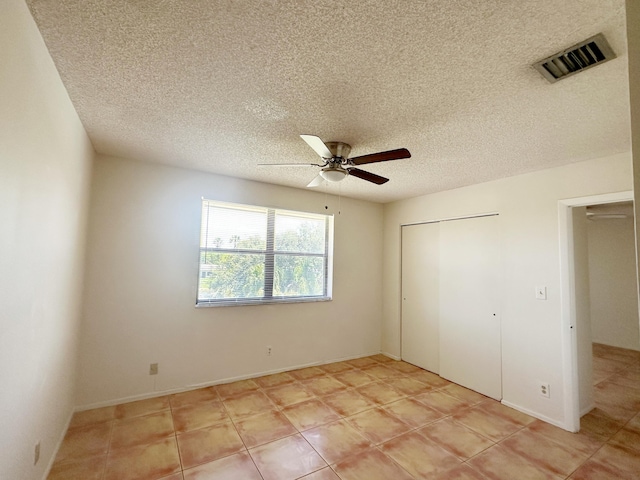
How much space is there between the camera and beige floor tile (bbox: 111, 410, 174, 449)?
90.4 inches

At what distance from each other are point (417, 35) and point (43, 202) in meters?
2.12

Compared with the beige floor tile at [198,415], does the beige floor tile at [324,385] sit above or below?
below

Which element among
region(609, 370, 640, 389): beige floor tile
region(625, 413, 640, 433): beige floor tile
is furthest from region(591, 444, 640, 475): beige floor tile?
region(609, 370, 640, 389): beige floor tile

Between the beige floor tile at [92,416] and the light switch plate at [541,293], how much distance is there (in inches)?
166

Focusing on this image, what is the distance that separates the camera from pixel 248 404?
2938 mm

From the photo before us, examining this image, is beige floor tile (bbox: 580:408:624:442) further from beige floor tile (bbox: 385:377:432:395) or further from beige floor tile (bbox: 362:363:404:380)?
beige floor tile (bbox: 362:363:404:380)

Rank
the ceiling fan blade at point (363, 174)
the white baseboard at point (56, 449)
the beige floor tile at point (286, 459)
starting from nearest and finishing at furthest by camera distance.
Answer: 1. the white baseboard at point (56, 449)
2. the beige floor tile at point (286, 459)
3. the ceiling fan blade at point (363, 174)

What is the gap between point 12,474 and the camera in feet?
4.55

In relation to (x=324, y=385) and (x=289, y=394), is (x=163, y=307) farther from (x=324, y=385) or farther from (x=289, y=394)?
(x=324, y=385)

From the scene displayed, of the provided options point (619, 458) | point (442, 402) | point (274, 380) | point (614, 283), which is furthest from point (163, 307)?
point (614, 283)

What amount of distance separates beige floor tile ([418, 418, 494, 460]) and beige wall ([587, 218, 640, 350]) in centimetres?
478

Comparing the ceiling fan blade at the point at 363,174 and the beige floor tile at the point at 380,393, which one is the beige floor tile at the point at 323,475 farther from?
the ceiling fan blade at the point at 363,174

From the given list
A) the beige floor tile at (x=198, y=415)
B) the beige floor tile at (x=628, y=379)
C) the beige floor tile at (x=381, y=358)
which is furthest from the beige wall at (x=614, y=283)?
the beige floor tile at (x=198, y=415)

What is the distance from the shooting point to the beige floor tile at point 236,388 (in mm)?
3146
